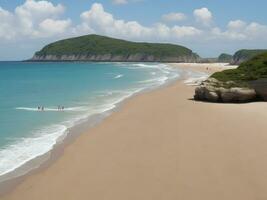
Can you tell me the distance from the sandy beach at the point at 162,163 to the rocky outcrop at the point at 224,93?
6829 millimetres

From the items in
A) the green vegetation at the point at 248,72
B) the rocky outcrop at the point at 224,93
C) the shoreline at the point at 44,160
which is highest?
the green vegetation at the point at 248,72

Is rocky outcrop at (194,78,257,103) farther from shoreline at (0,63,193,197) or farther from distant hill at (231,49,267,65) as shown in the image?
distant hill at (231,49,267,65)

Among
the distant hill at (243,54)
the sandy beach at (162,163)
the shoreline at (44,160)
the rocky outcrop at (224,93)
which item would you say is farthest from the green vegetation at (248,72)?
the distant hill at (243,54)

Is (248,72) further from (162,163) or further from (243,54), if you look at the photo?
(243,54)

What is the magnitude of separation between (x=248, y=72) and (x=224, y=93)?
4457 mm

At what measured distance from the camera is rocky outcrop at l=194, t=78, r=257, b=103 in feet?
103

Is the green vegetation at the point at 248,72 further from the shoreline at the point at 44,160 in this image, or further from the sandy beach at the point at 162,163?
the shoreline at the point at 44,160

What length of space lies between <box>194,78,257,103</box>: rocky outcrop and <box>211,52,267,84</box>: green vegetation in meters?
1.49

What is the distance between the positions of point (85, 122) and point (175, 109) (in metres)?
6.91

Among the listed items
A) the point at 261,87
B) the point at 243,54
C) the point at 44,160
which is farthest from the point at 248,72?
the point at 243,54

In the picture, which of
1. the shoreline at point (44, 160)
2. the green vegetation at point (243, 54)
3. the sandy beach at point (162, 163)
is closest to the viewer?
the sandy beach at point (162, 163)

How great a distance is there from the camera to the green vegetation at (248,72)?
33.2 metres

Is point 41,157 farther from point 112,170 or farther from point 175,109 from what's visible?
point 175,109

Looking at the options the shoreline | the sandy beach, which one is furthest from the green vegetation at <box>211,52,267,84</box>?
the shoreline
